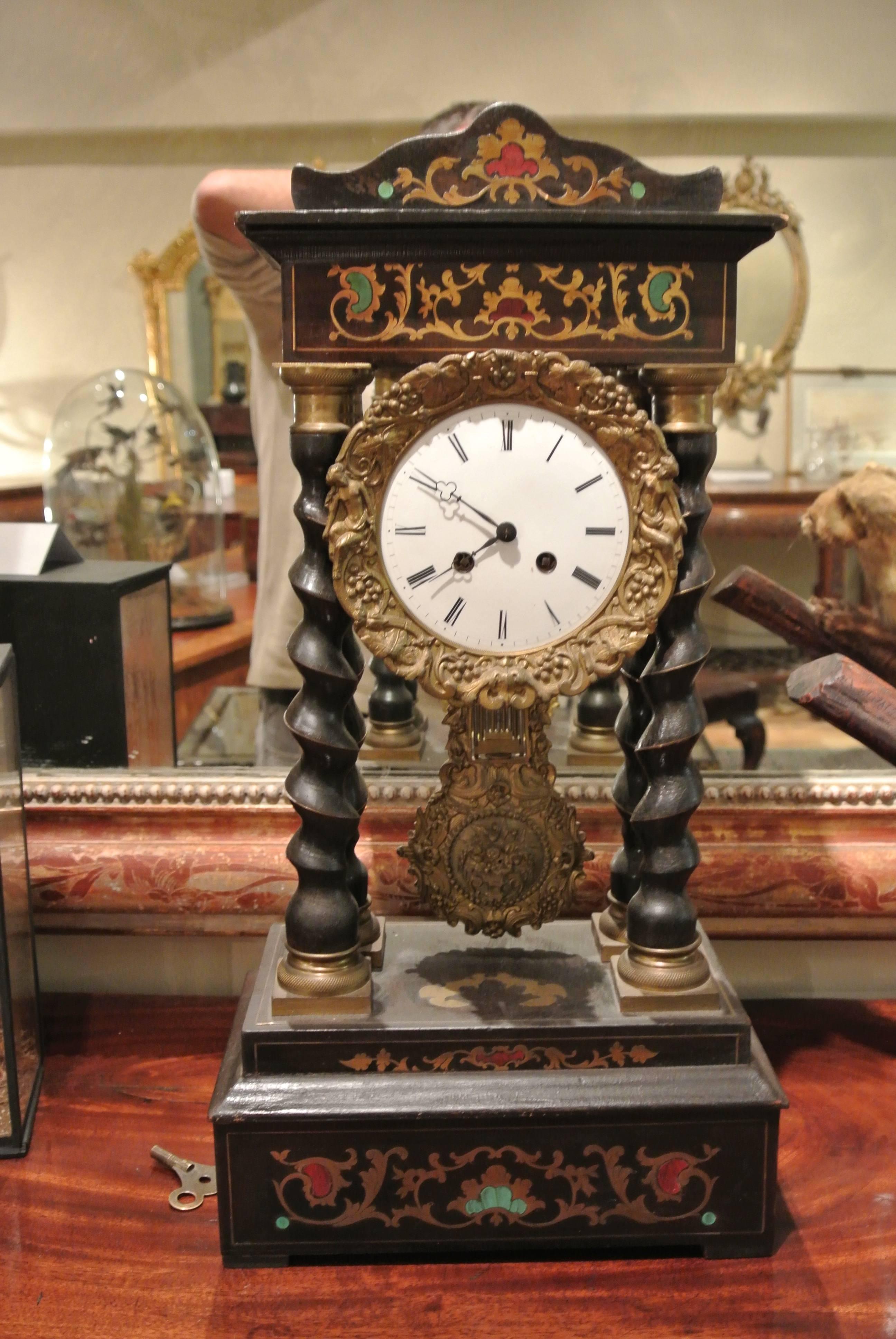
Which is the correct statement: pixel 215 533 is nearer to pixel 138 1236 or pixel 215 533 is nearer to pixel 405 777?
pixel 405 777

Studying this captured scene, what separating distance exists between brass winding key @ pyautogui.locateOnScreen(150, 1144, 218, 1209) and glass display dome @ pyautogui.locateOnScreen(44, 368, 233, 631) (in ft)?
1.49

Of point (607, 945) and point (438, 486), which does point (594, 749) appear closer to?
point (607, 945)

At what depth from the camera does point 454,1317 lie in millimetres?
Result: 635

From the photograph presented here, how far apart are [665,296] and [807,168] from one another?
113 centimetres

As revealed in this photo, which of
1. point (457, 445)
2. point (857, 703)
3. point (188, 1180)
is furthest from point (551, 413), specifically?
point (188, 1180)

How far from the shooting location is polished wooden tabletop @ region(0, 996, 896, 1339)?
629 millimetres

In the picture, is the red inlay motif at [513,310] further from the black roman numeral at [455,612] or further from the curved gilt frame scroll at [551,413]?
the black roman numeral at [455,612]

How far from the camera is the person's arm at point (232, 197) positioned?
95 centimetres

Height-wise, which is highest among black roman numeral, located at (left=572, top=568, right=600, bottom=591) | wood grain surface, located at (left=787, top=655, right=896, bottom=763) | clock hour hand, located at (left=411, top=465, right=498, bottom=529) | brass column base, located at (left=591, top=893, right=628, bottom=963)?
clock hour hand, located at (left=411, top=465, right=498, bottom=529)

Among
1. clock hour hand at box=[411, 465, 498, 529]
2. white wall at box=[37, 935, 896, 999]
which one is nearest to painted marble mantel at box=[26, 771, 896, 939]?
white wall at box=[37, 935, 896, 999]

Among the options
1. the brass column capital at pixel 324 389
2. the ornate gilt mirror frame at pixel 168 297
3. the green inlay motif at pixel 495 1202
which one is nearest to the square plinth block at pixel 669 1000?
the green inlay motif at pixel 495 1202

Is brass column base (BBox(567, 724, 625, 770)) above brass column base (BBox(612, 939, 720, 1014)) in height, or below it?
above

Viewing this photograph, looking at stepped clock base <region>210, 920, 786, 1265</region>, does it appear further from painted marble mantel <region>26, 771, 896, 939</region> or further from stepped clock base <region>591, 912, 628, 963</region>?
painted marble mantel <region>26, 771, 896, 939</region>

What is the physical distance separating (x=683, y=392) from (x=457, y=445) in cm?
13
